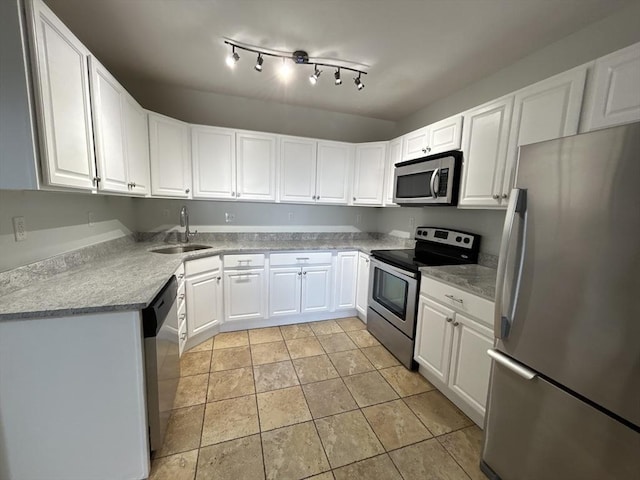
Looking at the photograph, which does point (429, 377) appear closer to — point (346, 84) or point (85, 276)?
point (85, 276)

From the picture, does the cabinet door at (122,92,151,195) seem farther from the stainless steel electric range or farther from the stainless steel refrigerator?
the stainless steel refrigerator

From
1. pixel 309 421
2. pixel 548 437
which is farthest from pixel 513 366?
pixel 309 421

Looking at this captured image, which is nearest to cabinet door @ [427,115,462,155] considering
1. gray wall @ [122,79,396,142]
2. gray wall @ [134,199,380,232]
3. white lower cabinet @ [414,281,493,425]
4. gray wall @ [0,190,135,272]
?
white lower cabinet @ [414,281,493,425]

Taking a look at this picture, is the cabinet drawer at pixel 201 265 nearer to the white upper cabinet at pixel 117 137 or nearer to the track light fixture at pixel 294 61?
the white upper cabinet at pixel 117 137

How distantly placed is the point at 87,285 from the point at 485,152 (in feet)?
8.95

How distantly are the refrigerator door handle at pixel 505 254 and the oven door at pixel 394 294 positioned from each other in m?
0.87

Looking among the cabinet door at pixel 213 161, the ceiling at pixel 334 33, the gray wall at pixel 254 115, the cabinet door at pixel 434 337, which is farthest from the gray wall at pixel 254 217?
the cabinet door at pixel 434 337

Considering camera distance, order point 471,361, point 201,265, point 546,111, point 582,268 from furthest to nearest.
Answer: point 201,265 < point 471,361 < point 546,111 < point 582,268

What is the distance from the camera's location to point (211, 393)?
193 cm

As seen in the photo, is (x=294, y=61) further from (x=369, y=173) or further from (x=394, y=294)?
(x=394, y=294)

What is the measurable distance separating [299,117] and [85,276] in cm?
277

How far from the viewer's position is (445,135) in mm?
2268

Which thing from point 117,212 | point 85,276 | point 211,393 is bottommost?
point 211,393

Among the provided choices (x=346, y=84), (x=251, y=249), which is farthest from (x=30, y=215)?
(x=346, y=84)
